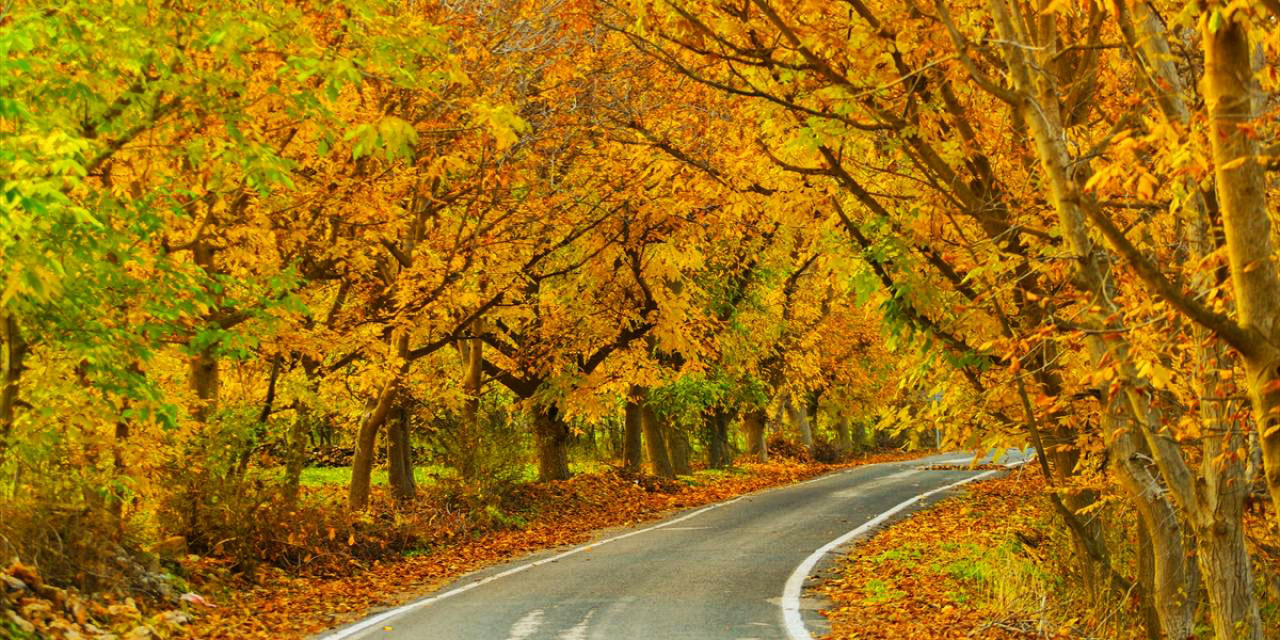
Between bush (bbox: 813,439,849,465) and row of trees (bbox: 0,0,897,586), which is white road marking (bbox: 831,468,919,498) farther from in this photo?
bush (bbox: 813,439,849,465)

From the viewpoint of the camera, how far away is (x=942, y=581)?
12.5 m

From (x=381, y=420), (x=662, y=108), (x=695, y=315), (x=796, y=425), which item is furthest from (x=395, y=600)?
(x=796, y=425)

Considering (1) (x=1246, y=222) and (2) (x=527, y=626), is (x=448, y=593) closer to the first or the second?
(2) (x=527, y=626)

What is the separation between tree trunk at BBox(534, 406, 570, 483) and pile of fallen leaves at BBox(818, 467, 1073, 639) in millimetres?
8436

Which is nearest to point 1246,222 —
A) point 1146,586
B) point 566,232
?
point 1146,586

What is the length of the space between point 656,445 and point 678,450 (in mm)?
2253

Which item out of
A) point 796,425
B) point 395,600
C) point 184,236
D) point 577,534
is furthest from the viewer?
point 796,425

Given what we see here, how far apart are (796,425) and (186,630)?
34314 millimetres

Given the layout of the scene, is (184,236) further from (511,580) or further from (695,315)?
(695,315)

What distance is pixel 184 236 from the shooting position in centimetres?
1298

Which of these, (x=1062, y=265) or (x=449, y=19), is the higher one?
(x=449, y=19)

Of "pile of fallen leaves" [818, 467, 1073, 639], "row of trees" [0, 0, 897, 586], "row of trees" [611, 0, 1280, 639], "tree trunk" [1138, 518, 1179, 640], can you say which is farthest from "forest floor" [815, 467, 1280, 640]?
"row of trees" [0, 0, 897, 586]

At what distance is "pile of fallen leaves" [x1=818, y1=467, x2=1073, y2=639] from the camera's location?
376 inches

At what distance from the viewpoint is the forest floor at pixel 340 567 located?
9.20m
